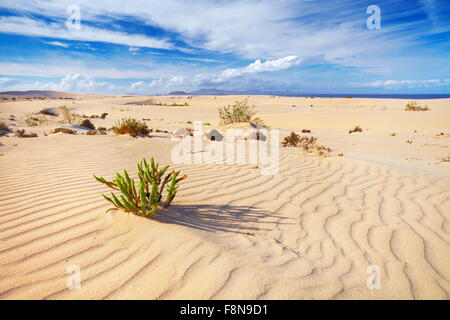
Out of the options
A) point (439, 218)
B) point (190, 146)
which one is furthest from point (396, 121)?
point (439, 218)

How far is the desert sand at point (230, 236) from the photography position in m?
1.85

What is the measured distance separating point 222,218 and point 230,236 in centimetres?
46

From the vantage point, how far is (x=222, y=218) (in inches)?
118

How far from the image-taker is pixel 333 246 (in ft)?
8.54

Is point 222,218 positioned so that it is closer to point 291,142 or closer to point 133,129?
point 291,142

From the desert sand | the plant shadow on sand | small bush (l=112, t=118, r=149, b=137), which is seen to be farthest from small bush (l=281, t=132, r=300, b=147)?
the plant shadow on sand

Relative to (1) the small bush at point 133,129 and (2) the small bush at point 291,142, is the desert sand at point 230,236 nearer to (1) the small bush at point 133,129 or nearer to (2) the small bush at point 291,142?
(2) the small bush at point 291,142

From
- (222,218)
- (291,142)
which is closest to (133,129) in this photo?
(291,142)

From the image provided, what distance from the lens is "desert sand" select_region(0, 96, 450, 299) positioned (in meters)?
1.85

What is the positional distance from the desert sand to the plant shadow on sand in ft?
0.04

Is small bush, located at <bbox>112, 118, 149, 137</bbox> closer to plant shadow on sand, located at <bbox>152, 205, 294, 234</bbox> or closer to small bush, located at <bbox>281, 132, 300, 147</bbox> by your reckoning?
small bush, located at <bbox>281, 132, 300, 147</bbox>
